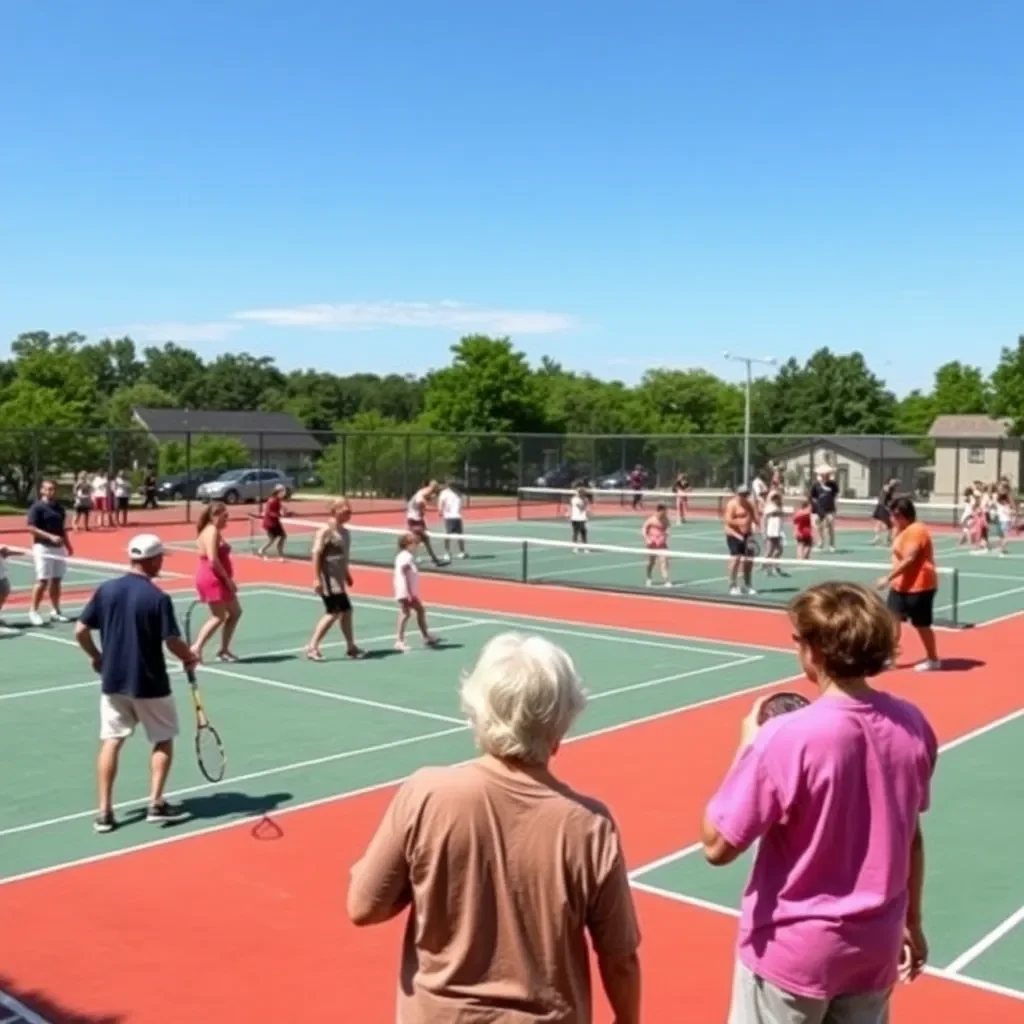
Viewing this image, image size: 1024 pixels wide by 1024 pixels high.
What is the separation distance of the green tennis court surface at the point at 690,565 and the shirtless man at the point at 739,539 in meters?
0.30

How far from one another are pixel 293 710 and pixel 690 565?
1511 cm

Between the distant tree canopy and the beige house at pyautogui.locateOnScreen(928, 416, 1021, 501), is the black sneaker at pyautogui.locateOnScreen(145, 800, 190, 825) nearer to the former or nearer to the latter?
the distant tree canopy

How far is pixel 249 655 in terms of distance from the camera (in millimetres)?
15336

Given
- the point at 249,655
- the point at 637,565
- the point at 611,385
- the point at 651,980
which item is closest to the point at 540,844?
the point at 651,980

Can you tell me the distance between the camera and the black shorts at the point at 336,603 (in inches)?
577

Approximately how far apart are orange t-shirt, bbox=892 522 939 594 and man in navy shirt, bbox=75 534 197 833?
834 cm

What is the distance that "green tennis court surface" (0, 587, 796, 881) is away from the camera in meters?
9.05

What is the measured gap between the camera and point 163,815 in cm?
864

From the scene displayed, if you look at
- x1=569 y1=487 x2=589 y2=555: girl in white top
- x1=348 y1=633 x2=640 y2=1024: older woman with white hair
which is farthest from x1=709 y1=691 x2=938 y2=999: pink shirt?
x1=569 y1=487 x2=589 y2=555: girl in white top

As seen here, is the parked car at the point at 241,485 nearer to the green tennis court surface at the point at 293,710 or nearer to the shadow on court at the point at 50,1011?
the green tennis court surface at the point at 293,710

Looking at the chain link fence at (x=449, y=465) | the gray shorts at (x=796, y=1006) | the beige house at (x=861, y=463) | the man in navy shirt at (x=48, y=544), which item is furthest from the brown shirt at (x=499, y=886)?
the beige house at (x=861, y=463)

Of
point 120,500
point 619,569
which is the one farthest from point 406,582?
point 120,500

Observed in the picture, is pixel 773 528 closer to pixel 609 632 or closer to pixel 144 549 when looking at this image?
pixel 609 632

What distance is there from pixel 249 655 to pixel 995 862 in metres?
9.56
